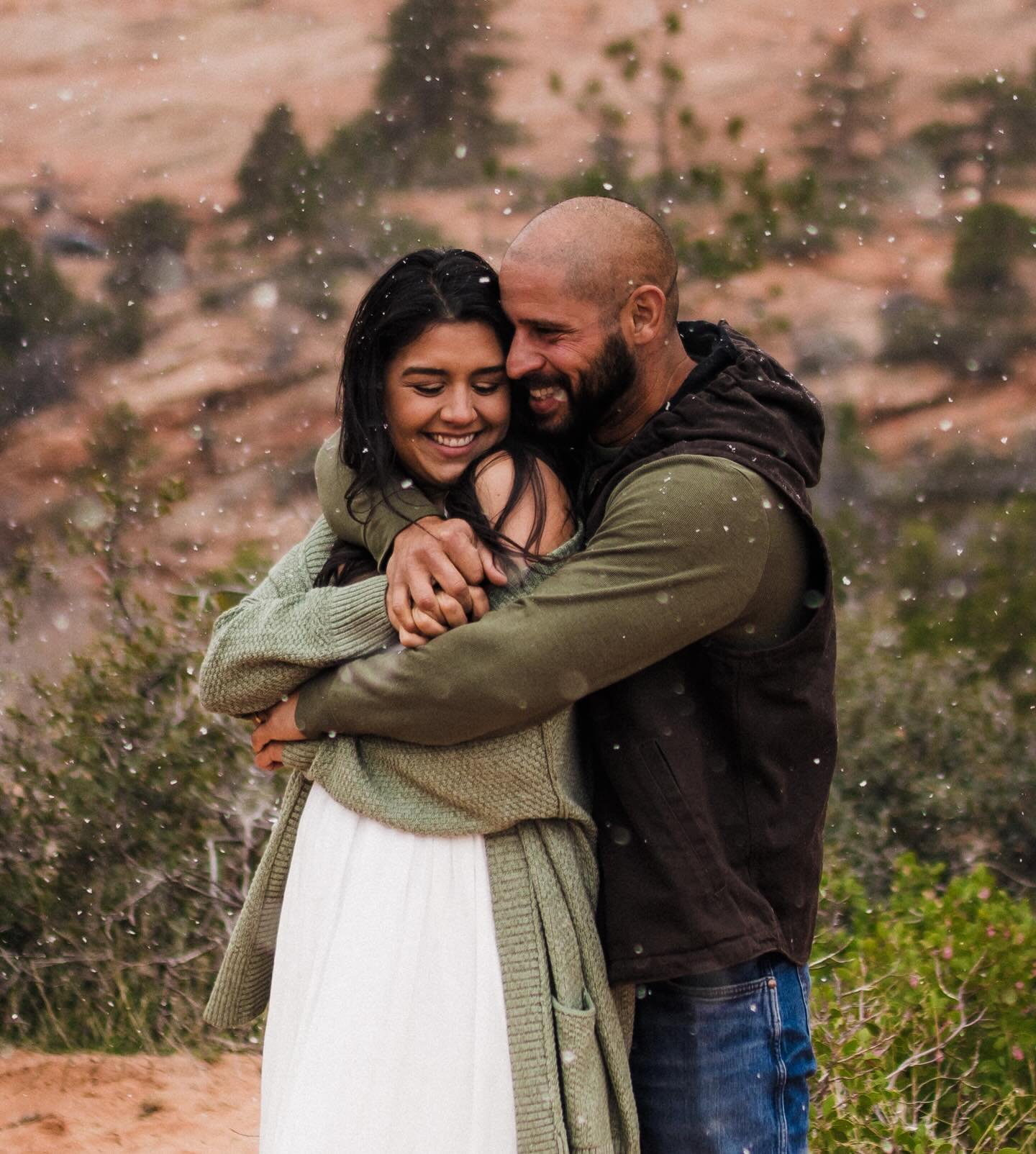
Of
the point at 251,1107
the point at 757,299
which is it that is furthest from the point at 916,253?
the point at 251,1107

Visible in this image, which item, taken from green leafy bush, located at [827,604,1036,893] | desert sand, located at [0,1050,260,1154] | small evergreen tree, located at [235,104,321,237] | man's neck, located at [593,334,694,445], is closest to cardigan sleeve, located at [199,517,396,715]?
man's neck, located at [593,334,694,445]

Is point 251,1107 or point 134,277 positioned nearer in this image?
point 251,1107

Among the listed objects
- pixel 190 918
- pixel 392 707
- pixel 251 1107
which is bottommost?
pixel 251 1107

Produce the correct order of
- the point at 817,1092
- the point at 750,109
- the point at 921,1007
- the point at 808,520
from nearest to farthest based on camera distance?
the point at 808,520 → the point at 817,1092 → the point at 921,1007 → the point at 750,109

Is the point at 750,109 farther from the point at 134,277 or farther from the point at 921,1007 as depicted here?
the point at 921,1007

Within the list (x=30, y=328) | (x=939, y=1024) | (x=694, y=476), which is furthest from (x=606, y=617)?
(x=30, y=328)

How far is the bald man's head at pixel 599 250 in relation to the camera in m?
2.32

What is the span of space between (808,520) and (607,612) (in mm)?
368

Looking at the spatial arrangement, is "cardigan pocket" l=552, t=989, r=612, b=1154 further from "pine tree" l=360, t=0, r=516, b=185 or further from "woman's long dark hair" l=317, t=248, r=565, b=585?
"pine tree" l=360, t=0, r=516, b=185

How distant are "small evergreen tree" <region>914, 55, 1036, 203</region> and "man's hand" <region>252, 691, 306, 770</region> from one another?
1192 cm

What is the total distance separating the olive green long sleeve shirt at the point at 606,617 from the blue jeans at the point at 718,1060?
51cm

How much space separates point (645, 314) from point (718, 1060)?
46.3 inches

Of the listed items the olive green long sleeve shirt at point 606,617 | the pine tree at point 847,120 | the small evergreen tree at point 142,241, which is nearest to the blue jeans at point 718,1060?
the olive green long sleeve shirt at point 606,617

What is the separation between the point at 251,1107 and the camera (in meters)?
4.41
